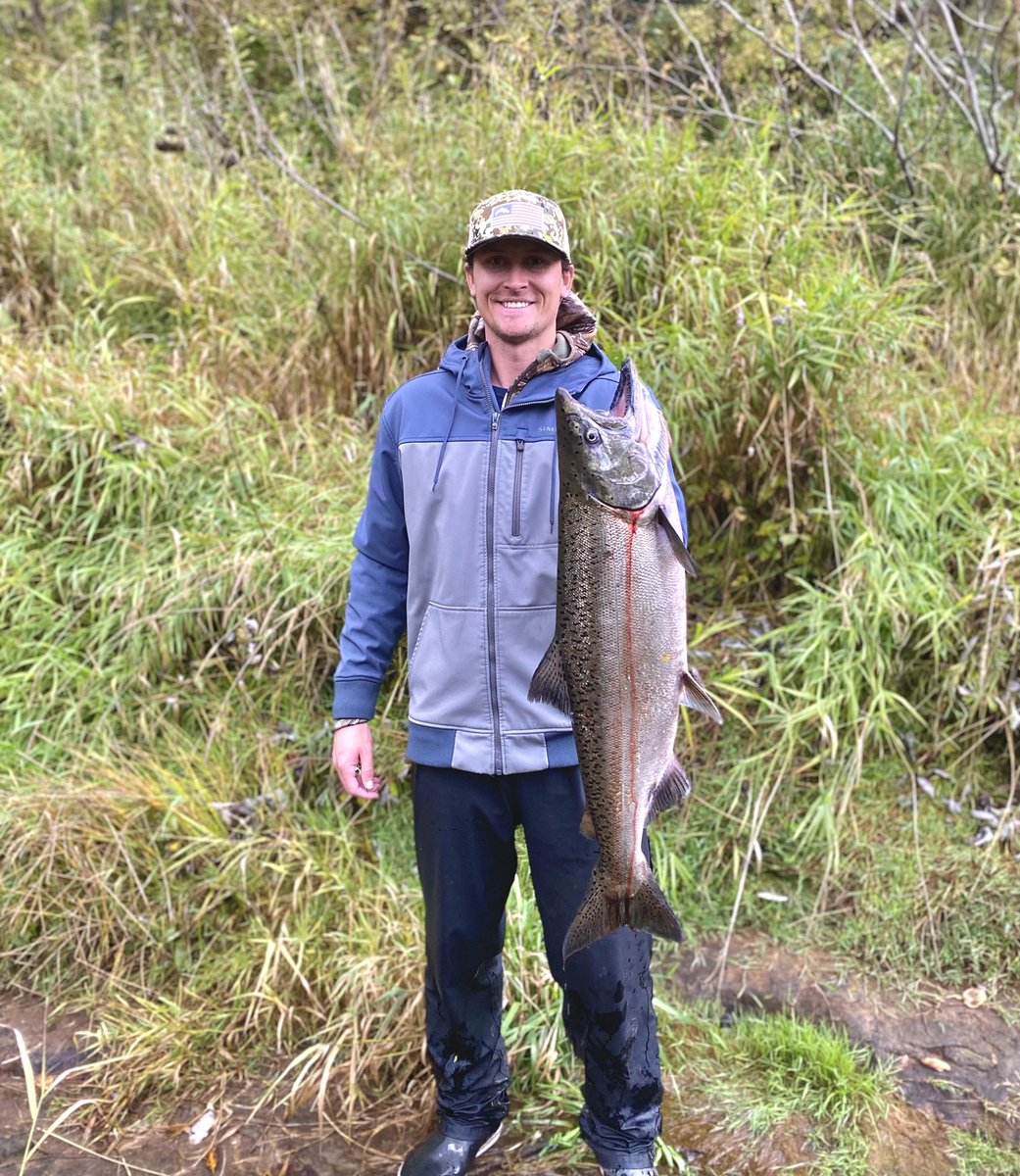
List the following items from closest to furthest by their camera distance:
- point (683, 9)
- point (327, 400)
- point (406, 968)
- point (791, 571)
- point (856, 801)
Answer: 1. point (406, 968)
2. point (856, 801)
3. point (791, 571)
4. point (327, 400)
5. point (683, 9)

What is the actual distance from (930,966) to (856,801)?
2.07ft

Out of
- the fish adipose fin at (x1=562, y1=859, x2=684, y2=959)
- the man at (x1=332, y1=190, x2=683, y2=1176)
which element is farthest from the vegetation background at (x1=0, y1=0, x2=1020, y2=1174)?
the fish adipose fin at (x1=562, y1=859, x2=684, y2=959)

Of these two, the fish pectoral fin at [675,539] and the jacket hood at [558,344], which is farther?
the jacket hood at [558,344]

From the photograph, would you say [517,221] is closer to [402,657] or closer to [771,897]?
[402,657]

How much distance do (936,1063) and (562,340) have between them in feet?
7.99

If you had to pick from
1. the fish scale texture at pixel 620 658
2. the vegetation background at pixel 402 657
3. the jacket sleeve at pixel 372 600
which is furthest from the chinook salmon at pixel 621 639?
the vegetation background at pixel 402 657

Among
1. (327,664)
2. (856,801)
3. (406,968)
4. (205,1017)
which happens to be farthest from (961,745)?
(205,1017)

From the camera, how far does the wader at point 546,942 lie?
7.78 ft

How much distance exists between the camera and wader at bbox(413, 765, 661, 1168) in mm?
2371

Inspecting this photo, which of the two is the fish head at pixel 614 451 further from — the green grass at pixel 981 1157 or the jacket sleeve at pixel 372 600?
the green grass at pixel 981 1157

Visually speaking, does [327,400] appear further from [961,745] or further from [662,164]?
[961,745]

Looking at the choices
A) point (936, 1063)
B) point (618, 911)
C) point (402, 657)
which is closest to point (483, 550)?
point (618, 911)

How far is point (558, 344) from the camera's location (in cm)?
240

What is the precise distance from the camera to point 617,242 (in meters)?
4.70
